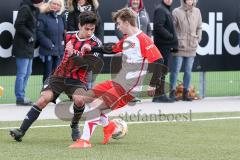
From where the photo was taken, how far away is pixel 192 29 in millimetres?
17281

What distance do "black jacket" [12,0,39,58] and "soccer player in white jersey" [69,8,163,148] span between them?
4.54 meters

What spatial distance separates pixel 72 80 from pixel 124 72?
748 millimetres

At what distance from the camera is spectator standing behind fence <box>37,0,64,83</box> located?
15773 mm

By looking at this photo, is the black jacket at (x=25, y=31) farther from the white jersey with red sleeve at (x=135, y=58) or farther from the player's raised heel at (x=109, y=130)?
the player's raised heel at (x=109, y=130)

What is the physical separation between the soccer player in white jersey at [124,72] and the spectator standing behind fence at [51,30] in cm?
481

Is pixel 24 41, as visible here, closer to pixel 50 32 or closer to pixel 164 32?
pixel 50 32

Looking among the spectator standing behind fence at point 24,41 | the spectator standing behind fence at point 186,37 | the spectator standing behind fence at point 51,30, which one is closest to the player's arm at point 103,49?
the spectator standing behind fence at point 24,41

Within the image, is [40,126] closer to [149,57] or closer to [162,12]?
[149,57]

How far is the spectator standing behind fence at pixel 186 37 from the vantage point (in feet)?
56.3

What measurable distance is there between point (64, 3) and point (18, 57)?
162 cm

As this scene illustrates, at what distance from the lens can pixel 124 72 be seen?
1123 centimetres

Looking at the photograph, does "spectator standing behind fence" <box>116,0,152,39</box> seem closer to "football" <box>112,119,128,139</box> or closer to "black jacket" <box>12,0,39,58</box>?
"black jacket" <box>12,0,39,58</box>

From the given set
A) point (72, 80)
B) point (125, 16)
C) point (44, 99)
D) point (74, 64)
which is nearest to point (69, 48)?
point (74, 64)

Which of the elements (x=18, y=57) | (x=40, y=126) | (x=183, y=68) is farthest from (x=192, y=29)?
(x=40, y=126)
